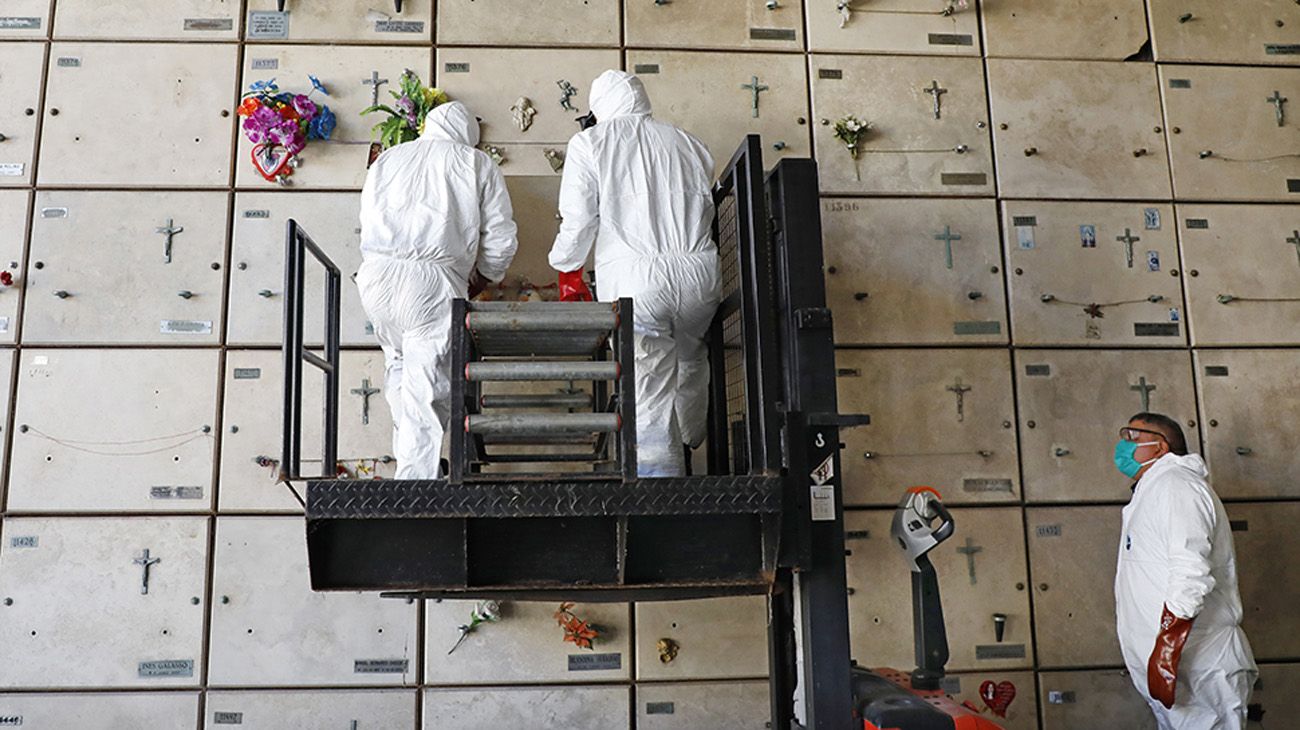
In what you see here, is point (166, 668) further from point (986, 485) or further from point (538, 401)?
point (986, 485)

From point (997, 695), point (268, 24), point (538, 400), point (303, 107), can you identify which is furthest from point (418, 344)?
point (997, 695)

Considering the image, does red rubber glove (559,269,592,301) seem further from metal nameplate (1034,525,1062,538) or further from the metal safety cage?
metal nameplate (1034,525,1062,538)

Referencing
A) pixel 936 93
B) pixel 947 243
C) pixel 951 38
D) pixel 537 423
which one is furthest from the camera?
pixel 951 38

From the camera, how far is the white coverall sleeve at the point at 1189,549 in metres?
4.16

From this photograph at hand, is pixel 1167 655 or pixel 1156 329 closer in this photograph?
pixel 1167 655

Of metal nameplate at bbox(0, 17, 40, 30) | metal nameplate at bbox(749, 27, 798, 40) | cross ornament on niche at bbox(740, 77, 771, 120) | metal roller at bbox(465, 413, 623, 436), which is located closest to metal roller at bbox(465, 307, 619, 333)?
metal roller at bbox(465, 413, 623, 436)

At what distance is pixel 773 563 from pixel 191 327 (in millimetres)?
3169

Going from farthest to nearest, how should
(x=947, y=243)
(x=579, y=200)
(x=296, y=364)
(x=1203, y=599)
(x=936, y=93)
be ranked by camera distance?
(x=936, y=93), (x=947, y=243), (x=1203, y=599), (x=579, y=200), (x=296, y=364)

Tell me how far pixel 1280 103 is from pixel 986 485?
9.33ft

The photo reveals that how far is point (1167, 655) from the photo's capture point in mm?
4234

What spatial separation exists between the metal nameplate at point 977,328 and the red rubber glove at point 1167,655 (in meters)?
1.60

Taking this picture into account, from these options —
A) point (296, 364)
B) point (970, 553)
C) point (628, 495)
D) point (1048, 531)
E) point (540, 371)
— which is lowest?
point (970, 553)

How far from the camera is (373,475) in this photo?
4797mm

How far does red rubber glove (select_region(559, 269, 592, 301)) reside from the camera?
4.62 meters
